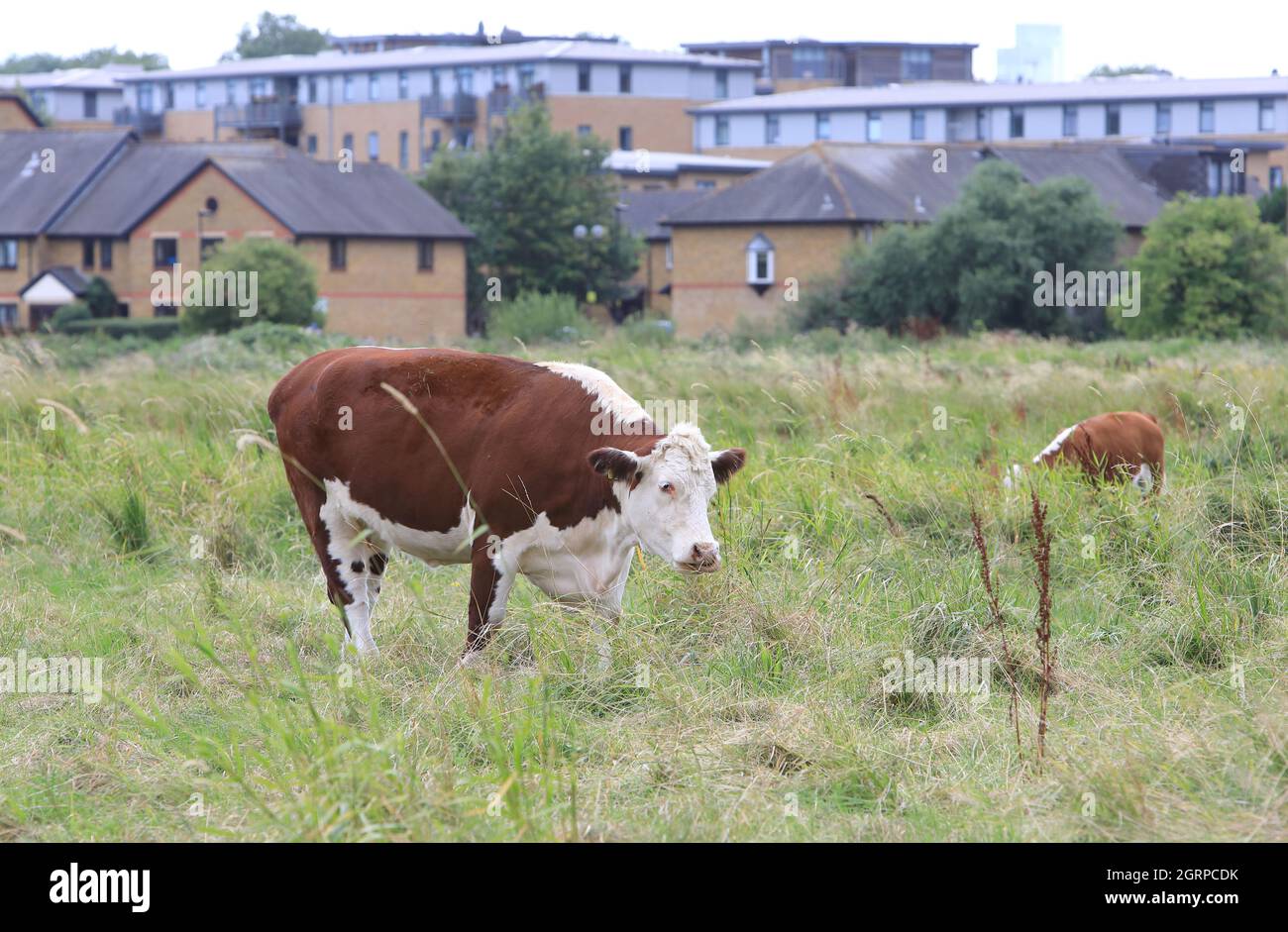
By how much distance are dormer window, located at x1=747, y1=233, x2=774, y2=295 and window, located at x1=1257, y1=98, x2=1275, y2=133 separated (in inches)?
1638

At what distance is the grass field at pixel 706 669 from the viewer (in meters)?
5.70

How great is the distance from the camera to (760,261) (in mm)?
68438

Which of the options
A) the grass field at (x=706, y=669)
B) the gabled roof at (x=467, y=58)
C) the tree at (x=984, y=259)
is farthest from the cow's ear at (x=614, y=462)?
the gabled roof at (x=467, y=58)

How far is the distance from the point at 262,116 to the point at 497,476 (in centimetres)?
10619

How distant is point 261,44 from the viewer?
152500mm

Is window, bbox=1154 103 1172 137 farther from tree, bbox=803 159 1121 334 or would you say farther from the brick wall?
tree, bbox=803 159 1121 334

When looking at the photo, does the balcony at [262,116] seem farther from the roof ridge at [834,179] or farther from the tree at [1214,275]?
the tree at [1214,275]

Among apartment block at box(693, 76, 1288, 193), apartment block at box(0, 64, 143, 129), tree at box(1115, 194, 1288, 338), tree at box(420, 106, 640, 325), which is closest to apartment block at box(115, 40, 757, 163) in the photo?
apartment block at box(693, 76, 1288, 193)

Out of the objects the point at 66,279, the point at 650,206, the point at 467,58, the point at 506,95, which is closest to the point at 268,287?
the point at 66,279

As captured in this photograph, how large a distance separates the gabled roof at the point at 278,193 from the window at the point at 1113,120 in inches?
1781

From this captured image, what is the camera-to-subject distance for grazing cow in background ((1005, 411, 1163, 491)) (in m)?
12.2

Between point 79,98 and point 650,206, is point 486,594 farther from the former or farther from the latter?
point 79,98
